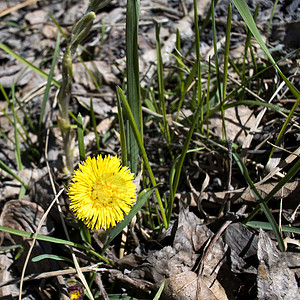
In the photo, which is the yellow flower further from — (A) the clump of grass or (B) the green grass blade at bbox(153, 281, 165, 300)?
(B) the green grass blade at bbox(153, 281, 165, 300)

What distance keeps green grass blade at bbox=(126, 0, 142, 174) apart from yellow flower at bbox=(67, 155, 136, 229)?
254 millimetres

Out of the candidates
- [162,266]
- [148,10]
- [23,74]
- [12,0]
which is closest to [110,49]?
[148,10]

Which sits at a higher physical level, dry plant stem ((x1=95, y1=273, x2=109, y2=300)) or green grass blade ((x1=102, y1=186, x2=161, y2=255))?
green grass blade ((x1=102, y1=186, x2=161, y2=255))

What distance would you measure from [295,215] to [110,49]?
1976mm

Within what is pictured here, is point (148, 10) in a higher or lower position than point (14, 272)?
higher

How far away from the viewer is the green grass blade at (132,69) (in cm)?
117

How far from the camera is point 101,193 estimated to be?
1.17 m

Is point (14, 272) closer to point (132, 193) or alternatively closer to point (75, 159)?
point (75, 159)

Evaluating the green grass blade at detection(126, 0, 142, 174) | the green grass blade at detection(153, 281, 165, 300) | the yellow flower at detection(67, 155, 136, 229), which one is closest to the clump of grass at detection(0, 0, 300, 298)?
the green grass blade at detection(126, 0, 142, 174)

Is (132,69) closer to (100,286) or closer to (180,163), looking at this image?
(180,163)

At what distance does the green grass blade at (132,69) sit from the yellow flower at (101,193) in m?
0.25

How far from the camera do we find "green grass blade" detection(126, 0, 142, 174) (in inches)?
46.1

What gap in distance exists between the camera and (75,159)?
2.08 m

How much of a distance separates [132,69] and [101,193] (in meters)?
0.52
